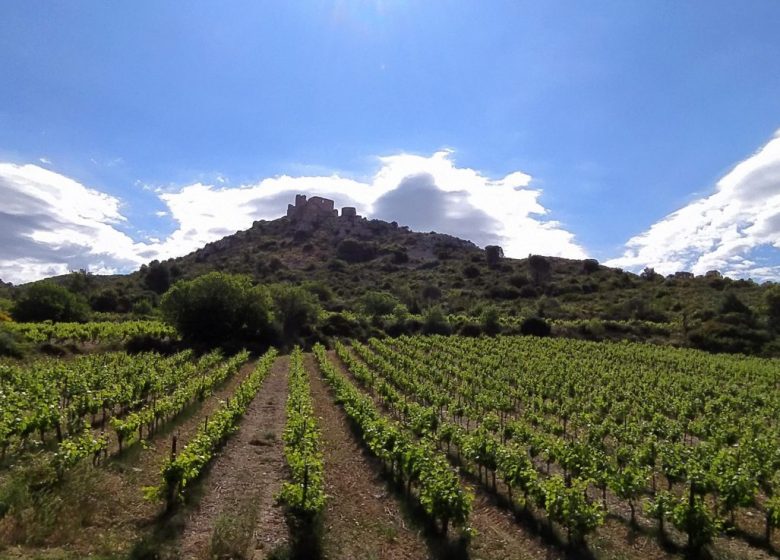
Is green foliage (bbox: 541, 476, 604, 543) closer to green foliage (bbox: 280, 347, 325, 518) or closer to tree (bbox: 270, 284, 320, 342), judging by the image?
green foliage (bbox: 280, 347, 325, 518)

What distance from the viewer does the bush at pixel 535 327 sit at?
58.0 meters

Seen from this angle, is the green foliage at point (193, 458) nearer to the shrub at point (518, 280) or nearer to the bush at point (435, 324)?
the bush at point (435, 324)

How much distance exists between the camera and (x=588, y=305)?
73.9 metres

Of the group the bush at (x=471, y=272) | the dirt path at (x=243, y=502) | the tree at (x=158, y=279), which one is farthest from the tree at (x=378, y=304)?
the dirt path at (x=243, y=502)

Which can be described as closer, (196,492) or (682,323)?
(196,492)

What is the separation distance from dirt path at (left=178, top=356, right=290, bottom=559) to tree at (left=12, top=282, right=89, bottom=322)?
4254 centimetres

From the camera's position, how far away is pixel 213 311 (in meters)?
45.6

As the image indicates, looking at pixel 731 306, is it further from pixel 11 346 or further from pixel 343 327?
pixel 11 346

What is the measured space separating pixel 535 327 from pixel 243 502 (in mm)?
51866

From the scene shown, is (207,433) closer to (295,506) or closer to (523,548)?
A: (295,506)

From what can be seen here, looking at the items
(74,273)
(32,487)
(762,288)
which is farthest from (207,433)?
(762,288)

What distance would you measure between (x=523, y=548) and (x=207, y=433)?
319 inches

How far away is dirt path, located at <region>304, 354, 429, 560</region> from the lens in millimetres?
8719

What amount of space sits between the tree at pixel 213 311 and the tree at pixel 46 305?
500 inches
